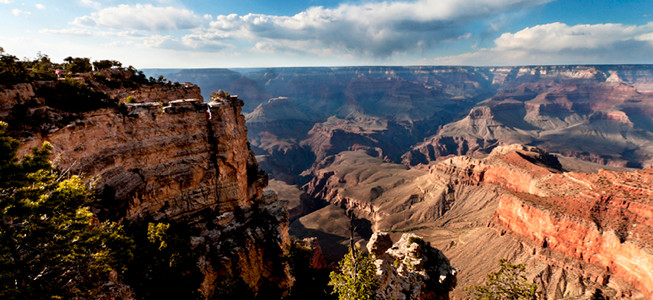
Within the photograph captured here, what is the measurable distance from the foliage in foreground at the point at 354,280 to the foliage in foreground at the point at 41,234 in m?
13.4

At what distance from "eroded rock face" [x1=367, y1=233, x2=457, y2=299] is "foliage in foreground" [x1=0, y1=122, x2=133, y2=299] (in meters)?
19.3

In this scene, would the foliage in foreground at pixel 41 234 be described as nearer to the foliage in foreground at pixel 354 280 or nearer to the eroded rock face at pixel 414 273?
the foliage in foreground at pixel 354 280

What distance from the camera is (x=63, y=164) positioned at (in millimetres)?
19906

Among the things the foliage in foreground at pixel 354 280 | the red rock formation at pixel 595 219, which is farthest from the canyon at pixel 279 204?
the foliage in foreground at pixel 354 280

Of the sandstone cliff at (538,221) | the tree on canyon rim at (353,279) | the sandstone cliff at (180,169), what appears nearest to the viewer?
the tree on canyon rim at (353,279)

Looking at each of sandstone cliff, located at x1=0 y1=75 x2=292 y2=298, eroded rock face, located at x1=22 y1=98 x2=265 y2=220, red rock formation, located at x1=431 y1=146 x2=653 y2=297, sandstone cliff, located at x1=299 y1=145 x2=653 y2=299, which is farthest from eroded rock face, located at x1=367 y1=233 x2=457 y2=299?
red rock formation, located at x1=431 y1=146 x2=653 y2=297

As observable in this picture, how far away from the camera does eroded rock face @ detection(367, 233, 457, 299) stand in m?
23.6

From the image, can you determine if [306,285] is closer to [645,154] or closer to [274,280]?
[274,280]

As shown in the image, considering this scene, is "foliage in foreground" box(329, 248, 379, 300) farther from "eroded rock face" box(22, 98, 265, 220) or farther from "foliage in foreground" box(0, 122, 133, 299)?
"eroded rock face" box(22, 98, 265, 220)

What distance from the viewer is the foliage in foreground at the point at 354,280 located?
56.2ft

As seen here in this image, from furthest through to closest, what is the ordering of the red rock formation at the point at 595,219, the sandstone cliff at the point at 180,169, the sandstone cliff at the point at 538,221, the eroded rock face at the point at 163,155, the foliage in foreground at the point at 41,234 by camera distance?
1. the sandstone cliff at the point at 538,221
2. the red rock formation at the point at 595,219
3. the eroded rock face at the point at 163,155
4. the sandstone cliff at the point at 180,169
5. the foliage in foreground at the point at 41,234

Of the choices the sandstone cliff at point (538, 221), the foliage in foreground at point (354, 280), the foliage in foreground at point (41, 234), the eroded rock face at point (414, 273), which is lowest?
the sandstone cliff at point (538, 221)

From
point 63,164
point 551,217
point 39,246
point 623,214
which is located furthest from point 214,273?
point 623,214

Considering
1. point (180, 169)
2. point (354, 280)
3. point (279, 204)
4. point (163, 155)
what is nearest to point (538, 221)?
point (279, 204)
